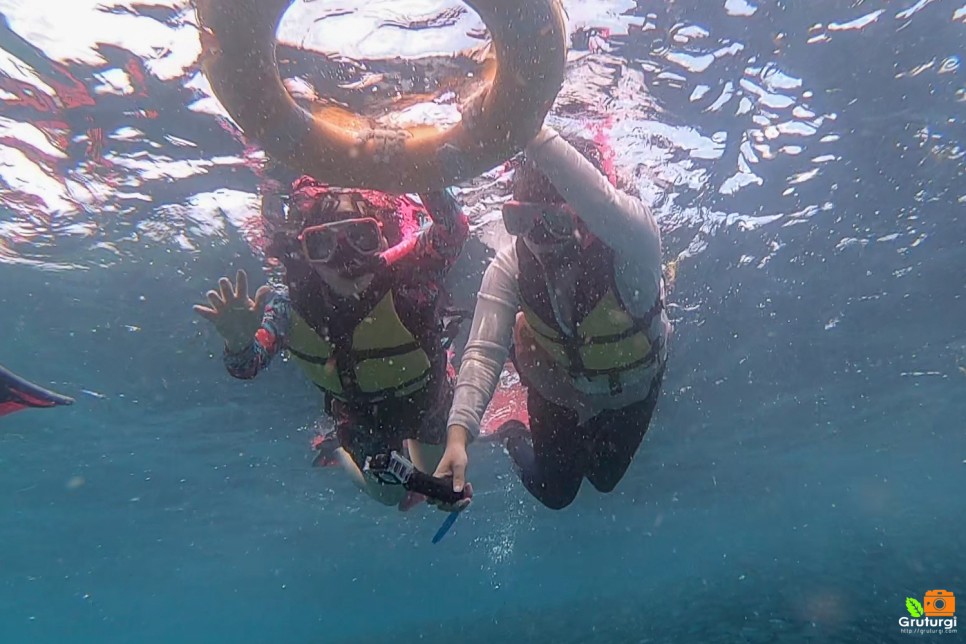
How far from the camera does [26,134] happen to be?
348 inches

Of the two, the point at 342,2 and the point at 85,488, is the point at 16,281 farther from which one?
the point at 85,488

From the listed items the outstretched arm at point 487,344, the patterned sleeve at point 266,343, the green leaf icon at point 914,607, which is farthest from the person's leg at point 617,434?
the green leaf icon at point 914,607

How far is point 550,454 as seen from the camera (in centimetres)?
725

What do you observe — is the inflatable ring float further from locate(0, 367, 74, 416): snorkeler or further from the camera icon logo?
the camera icon logo

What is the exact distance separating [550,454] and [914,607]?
715 inches

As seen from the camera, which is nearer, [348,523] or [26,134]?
[26,134]

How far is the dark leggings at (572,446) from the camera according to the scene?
22.8 ft

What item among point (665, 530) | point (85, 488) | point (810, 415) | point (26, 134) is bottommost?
point (665, 530)

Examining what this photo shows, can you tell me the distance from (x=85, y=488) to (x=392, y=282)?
95.9 feet

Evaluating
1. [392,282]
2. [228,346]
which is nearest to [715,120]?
[392,282]

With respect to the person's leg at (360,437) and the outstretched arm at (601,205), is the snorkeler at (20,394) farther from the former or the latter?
the outstretched arm at (601,205)

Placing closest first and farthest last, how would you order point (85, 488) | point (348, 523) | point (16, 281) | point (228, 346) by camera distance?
point (228, 346)
point (16, 281)
point (85, 488)
point (348, 523)

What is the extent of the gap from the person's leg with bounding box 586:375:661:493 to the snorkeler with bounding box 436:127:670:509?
0.01m

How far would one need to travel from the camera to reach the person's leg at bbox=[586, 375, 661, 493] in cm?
686
